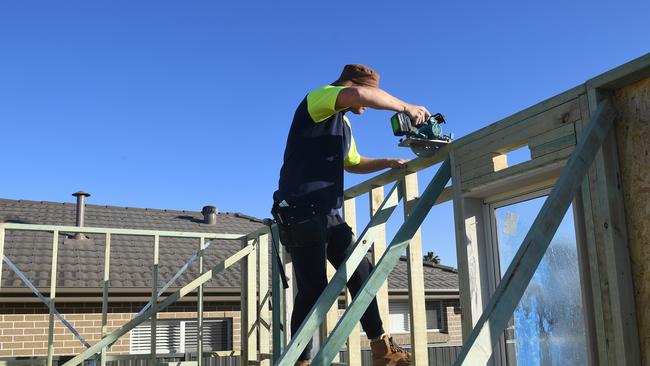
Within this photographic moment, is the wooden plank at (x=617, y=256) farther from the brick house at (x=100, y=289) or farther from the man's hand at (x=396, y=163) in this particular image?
the brick house at (x=100, y=289)

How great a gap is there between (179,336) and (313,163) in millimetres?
9157

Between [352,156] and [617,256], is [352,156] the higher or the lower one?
the higher one

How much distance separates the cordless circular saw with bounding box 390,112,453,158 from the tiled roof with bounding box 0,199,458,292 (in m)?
8.59

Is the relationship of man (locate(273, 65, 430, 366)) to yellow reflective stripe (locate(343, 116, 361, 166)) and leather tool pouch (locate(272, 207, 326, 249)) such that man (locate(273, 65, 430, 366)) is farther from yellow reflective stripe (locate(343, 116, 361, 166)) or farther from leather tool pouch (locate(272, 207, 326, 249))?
yellow reflective stripe (locate(343, 116, 361, 166))

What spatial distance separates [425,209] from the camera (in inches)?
131

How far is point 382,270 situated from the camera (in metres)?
3.10

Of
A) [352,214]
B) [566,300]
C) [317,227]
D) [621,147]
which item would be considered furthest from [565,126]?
[352,214]

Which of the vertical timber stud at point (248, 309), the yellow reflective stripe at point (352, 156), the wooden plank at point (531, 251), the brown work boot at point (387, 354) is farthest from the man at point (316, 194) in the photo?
the vertical timber stud at point (248, 309)

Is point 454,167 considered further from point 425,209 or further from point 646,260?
point 646,260

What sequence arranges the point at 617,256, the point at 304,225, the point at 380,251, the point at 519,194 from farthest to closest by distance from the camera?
the point at 380,251
the point at 304,225
the point at 519,194
the point at 617,256

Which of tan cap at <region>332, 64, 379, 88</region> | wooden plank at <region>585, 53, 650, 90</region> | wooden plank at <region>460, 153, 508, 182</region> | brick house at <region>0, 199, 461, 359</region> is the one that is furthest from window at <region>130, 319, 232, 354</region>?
wooden plank at <region>585, 53, 650, 90</region>

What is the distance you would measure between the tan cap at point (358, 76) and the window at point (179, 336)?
355 inches

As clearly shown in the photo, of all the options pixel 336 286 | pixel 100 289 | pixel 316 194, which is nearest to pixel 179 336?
pixel 100 289

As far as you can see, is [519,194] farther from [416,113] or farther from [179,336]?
[179,336]
